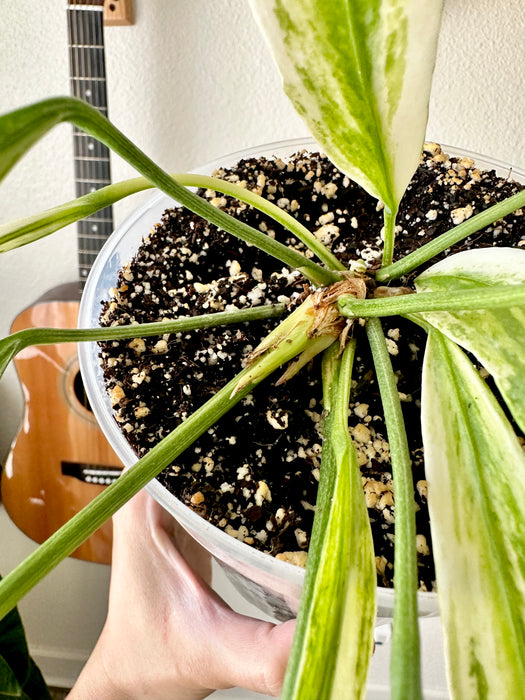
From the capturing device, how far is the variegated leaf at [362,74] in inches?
11.3

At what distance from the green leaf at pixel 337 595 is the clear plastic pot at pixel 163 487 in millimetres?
64

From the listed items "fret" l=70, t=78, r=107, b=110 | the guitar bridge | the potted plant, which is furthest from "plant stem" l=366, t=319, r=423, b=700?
the guitar bridge

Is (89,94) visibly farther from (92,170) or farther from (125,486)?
(125,486)

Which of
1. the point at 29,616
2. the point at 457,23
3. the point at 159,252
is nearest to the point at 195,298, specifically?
the point at 159,252

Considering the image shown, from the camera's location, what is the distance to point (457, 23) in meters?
0.81

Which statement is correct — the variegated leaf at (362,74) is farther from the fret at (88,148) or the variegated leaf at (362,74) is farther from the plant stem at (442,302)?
the fret at (88,148)

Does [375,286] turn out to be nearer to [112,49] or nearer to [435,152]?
[435,152]

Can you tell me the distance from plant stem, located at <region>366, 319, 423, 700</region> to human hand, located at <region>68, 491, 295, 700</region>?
0.21 meters

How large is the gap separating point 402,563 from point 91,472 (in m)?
0.97

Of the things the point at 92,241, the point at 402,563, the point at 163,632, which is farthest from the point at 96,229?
the point at 402,563

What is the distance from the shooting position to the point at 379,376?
324 mm

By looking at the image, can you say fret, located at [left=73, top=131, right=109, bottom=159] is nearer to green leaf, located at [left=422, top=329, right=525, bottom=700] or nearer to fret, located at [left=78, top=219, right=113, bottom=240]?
fret, located at [left=78, top=219, right=113, bottom=240]

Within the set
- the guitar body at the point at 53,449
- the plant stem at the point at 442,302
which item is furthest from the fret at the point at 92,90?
the plant stem at the point at 442,302

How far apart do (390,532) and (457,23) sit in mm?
731
